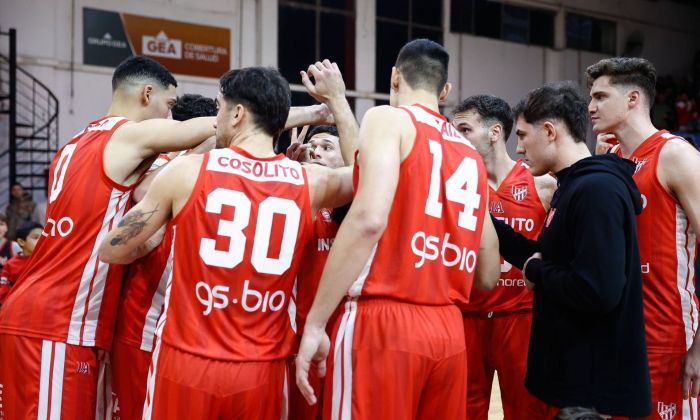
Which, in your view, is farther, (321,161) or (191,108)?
(191,108)

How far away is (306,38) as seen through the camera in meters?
17.4

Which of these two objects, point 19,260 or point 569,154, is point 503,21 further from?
point 569,154

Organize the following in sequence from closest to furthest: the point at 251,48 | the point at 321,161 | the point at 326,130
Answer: the point at 321,161 → the point at 326,130 → the point at 251,48

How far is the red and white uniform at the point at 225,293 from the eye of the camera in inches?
117

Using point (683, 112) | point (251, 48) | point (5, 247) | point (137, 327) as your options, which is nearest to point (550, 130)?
point (137, 327)

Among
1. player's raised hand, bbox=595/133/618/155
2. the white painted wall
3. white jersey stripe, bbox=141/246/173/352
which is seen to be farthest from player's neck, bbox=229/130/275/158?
the white painted wall

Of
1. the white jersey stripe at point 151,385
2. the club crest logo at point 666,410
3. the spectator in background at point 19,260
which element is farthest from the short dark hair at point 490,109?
the spectator in background at point 19,260

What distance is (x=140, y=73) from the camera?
163 inches

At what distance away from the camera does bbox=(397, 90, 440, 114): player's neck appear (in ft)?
10.6

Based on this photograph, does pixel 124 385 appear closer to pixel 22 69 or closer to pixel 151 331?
pixel 151 331

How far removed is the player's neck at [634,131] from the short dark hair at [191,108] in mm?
2403

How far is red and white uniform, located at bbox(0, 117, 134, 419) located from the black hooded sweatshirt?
2176 millimetres

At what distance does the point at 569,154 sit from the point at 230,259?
1641 mm

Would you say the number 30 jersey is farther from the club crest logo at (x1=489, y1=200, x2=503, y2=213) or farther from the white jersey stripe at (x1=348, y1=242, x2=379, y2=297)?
the club crest logo at (x1=489, y1=200, x2=503, y2=213)
